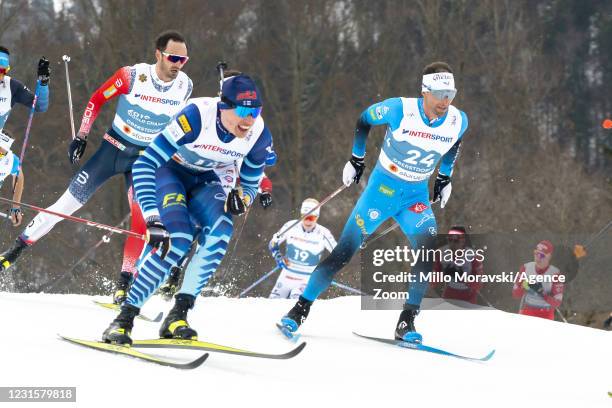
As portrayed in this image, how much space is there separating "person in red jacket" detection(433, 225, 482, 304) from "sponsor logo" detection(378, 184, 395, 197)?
119cm

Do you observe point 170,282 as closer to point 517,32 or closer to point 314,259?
point 314,259

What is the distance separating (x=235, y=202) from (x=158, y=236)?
0.55 metres

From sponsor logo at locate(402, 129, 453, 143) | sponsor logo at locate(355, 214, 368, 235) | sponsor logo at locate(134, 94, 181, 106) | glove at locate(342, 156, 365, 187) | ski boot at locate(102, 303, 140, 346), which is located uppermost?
sponsor logo at locate(134, 94, 181, 106)

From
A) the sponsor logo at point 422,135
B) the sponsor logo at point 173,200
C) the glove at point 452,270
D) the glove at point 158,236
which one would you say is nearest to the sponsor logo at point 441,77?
the sponsor logo at point 422,135

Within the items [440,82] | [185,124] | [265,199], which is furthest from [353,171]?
[185,124]

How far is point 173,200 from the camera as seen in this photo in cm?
579

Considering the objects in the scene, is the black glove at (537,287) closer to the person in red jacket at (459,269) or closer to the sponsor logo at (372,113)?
the person in red jacket at (459,269)

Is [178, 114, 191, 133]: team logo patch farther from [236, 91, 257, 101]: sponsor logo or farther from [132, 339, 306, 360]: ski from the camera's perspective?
[132, 339, 306, 360]: ski

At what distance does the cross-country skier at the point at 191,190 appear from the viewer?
565cm

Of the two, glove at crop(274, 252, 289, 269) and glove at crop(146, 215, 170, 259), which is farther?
glove at crop(274, 252, 289, 269)

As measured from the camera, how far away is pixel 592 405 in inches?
225

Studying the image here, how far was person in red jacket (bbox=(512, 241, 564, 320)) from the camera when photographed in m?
9.30

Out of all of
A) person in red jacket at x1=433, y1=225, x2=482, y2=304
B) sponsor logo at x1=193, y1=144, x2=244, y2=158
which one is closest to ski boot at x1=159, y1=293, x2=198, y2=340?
sponsor logo at x1=193, y1=144, x2=244, y2=158

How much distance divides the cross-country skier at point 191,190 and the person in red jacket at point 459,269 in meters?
2.74
